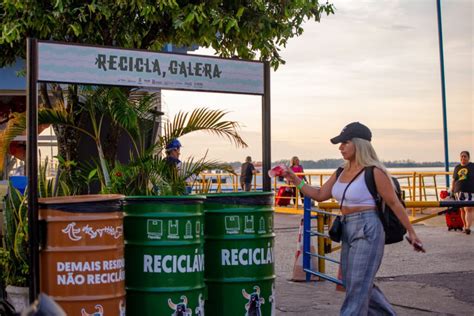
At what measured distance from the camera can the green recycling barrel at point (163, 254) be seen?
20.0 ft

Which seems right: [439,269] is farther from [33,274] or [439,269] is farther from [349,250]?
[33,274]

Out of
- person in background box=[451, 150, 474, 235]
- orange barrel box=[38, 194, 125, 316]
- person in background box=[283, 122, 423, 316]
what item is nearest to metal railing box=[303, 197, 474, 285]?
person in background box=[283, 122, 423, 316]

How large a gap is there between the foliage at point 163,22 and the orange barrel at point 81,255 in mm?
6635

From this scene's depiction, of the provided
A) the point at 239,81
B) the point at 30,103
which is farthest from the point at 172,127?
the point at 30,103

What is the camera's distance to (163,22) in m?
13.3

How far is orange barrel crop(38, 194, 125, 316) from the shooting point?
19.1 ft

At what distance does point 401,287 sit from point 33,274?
5570 mm

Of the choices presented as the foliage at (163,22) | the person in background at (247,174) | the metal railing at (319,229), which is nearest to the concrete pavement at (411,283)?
the metal railing at (319,229)

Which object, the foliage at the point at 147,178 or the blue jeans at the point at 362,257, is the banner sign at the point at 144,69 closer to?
the foliage at the point at 147,178

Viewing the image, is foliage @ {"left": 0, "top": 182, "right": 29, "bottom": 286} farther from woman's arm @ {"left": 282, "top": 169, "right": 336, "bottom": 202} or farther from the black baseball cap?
the black baseball cap

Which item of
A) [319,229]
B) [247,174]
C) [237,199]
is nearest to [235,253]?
[237,199]

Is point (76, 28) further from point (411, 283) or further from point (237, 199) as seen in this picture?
point (237, 199)

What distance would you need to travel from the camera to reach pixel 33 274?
5.96m

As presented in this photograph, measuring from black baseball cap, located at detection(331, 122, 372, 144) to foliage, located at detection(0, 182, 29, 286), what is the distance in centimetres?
273
